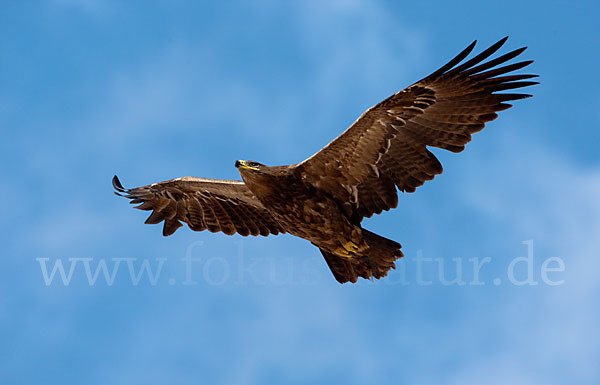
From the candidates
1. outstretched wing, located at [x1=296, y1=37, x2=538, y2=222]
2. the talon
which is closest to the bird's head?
outstretched wing, located at [x1=296, y1=37, x2=538, y2=222]

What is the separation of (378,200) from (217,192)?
2.77 m

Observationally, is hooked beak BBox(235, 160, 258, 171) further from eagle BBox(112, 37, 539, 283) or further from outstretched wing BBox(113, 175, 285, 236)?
outstretched wing BBox(113, 175, 285, 236)

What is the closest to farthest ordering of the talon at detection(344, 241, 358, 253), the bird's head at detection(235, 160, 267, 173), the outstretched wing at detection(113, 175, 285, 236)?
the bird's head at detection(235, 160, 267, 173) → the talon at detection(344, 241, 358, 253) → the outstretched wing at detection(113, 175, 285, 236)

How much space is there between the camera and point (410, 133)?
12.5 m

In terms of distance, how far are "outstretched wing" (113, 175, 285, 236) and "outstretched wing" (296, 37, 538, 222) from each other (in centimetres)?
160

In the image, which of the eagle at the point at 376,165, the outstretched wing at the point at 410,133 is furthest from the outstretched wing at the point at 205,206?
the outstretched wing at the point at 410,133

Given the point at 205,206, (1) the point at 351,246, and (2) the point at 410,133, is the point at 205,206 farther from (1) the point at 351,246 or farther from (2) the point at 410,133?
(2) the point at 410,133

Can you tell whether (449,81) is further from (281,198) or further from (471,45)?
(281,198)

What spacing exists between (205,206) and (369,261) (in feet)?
9.62

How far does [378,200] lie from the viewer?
42.5ft

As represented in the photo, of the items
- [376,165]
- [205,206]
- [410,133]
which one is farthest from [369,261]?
[205,206]

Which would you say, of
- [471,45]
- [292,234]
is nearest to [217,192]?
[292,234]

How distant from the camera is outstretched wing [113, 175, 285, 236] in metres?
14.1

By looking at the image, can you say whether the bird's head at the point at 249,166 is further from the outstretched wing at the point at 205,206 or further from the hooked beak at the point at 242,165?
the outstretched wing at the point at 205,206
